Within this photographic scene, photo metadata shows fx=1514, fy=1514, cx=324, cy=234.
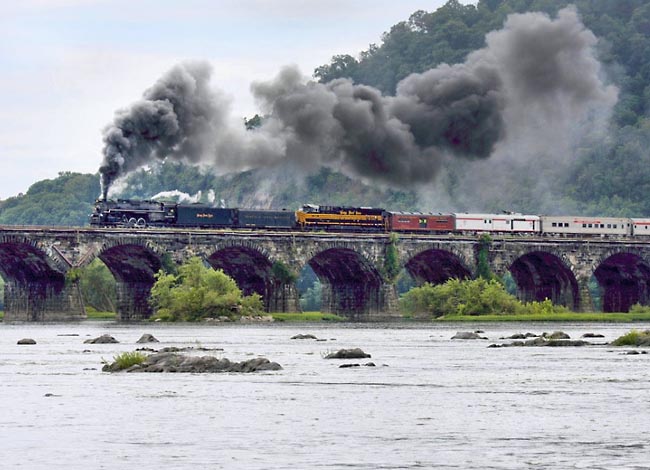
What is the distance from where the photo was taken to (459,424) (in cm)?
4459

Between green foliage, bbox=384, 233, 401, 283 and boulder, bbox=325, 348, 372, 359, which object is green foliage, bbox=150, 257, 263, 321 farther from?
boulder, bbox=325, 348, 372, 359

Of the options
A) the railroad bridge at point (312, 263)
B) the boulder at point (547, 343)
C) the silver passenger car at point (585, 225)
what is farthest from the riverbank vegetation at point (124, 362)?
the silver passenger car at point (585, 225)

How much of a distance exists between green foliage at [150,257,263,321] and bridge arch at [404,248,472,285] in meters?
27.0

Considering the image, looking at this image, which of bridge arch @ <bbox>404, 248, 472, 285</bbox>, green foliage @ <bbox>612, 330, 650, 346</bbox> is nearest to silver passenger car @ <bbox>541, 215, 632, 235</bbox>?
bridge arch @ <bbox>404, 248, 472, 285</bbox>

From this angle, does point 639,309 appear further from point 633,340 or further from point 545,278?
point 633,340

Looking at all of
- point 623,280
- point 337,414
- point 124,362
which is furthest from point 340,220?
point 337,414

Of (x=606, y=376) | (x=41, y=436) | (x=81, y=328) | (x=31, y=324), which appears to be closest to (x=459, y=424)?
(x=41, y=436)

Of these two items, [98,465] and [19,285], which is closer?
[98,465]

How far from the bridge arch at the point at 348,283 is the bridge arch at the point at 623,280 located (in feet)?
88.6

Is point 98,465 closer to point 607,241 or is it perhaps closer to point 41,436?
point 41,436

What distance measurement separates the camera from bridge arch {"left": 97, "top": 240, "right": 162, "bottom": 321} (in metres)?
141

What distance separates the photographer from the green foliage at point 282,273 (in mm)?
146000

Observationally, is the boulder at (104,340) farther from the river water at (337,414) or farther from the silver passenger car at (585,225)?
the silver passenger car at (585,225)

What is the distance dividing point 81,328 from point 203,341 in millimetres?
28475
